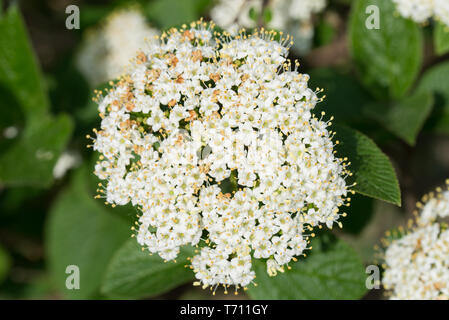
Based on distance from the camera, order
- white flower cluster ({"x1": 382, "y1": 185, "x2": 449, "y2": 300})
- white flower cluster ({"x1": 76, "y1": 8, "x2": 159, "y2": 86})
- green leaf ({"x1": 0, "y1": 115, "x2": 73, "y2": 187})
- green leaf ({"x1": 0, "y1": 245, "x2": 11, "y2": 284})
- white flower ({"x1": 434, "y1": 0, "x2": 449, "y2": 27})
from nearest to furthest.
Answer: white flower cluster ({"x1": 382, "y1": 185, "x2": 449, "y2": 300}) < white flower ({"x1": 434, "y1": 0, "x2": 449, "y2": 27}) < green leaf ({"x1": 0, "y1": 115, "x2": 73, "y2": 187}) < white flower cluster ({"x1": 76, "y1": 8, "x2": 159, "y2": 86}) < green leaf ({"x1": 0, "y1": 245, "x2": 11, "y2": 284})

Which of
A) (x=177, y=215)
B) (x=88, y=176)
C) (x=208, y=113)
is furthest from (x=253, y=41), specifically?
(x=88, y=176)

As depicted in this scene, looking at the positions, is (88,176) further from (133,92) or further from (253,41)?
(253,41)

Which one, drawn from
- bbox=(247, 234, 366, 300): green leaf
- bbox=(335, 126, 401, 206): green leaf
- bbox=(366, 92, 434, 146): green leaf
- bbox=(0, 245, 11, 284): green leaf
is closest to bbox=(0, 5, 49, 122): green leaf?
bbox=(0, 245, 11, 284): green leaf

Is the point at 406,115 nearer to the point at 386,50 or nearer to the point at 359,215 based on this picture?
the point at 386,50

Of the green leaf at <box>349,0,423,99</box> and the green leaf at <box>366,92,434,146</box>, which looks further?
the green leaf at <box>349,0,423,99</box>

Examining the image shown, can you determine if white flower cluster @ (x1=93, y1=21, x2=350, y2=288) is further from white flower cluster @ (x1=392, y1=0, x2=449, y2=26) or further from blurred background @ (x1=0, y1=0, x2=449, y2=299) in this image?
white flower cluster @ (x1=392, y1=0, x2=449, y2=26)

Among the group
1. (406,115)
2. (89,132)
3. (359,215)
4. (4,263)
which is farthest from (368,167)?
(4,263)

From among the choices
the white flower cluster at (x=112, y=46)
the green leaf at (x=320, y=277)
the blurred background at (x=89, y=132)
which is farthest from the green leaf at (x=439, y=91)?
the white flower cluster at (x=112, y=46)
